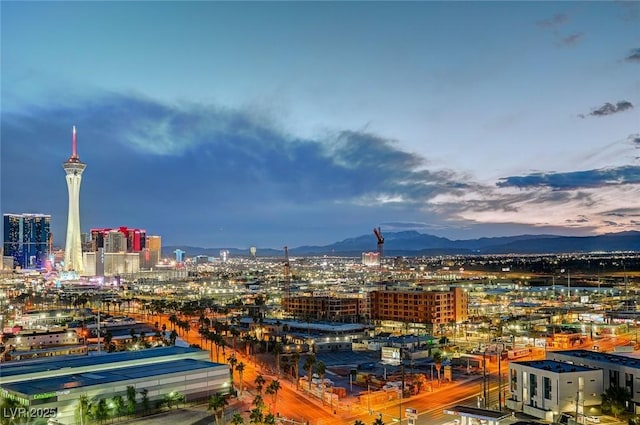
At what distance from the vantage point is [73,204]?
273 feet

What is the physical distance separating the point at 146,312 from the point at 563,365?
44.1 m

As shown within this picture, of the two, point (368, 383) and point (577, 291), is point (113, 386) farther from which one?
point (577, 291)

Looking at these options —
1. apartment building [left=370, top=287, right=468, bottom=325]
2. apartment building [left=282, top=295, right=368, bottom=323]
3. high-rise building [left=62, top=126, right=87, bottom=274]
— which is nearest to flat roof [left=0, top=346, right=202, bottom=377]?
apartment building [left=370, top=287, right=468, bottom=325]

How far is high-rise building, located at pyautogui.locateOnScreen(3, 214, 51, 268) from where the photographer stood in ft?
485

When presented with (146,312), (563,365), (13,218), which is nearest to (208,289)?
(146,312)

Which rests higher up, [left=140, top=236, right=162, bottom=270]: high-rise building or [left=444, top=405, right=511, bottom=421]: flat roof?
[left=140, top=236, right=162, bottom=270]: high-rise building

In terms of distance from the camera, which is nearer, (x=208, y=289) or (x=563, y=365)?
(x=563, y=365)

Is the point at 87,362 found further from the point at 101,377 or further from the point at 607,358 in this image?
the point at 607,358

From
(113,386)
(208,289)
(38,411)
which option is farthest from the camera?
(208,289)

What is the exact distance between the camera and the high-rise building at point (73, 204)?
8325cm

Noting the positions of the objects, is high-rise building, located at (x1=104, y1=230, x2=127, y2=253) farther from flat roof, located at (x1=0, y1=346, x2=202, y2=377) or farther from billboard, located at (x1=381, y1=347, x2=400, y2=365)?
flat roof, located at (x1=0, y1=346, x2=202, y2=377)

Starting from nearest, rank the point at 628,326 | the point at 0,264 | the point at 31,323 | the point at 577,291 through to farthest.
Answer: the point at 628,326
the point at 31,323
the point at 577,291
the point at 0,264

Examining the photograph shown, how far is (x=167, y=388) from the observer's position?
20.8 m

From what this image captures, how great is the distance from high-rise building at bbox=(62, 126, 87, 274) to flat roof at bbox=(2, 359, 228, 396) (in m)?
66.0
